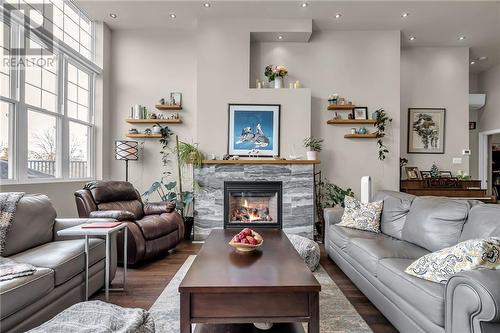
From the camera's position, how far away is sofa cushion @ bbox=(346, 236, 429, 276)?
7.46 ft

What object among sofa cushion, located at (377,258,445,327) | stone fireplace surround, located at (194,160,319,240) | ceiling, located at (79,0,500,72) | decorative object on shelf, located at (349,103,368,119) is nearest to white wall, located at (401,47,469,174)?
ceiling, located at (79,0,500,72)

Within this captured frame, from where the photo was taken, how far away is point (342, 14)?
4633 millimetres

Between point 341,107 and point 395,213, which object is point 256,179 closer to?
point 341,107

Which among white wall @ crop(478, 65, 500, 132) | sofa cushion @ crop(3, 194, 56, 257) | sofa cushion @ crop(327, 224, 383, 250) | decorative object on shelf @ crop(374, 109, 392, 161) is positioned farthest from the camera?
white wall @ crop(478, 65, 500, 132)

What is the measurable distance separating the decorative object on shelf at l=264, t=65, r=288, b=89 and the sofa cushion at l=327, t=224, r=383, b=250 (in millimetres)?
2699

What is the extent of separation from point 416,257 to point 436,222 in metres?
0.40

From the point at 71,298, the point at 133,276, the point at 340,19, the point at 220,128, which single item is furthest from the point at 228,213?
the point at 340,19

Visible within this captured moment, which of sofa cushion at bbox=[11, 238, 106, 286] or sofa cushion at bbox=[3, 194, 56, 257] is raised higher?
sofa cushion at bbox=[3, 194, 56, 257]

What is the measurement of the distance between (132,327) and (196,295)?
1.22 feet

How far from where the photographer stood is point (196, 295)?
158 cm

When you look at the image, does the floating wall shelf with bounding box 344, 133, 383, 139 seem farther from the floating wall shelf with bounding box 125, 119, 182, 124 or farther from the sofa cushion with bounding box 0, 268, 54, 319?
the sofa cushion with bounding box 0, 268, 54, 319

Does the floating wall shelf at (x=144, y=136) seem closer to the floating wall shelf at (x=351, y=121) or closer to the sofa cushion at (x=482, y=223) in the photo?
the floating wall shelf at (x=351, y=121)

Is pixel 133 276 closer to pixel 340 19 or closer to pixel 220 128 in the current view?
pixel 220 128

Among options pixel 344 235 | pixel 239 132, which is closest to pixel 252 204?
pixel 239 132
